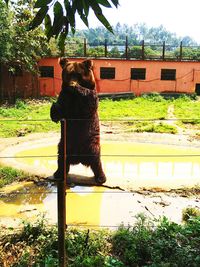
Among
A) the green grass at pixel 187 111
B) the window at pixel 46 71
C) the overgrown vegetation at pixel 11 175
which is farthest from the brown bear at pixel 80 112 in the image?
the window at pixel 46 71

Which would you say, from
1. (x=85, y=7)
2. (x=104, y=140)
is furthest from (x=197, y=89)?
(x=85, y=7)

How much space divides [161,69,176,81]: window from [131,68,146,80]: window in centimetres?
122

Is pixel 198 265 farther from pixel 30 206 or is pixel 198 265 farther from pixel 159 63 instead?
pixel 159 63

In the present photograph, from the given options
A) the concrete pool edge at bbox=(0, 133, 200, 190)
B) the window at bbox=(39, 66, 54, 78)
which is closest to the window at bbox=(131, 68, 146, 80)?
the window at bbox=(39, 66, 54, 78)

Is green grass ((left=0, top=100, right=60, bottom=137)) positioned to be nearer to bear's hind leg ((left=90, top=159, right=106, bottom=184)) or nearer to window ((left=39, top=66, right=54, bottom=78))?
window ((left=39, top=66, right=54, bottom=78))

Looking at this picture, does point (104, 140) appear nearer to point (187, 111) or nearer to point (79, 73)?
point (79, 73)

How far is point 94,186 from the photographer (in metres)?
7.85

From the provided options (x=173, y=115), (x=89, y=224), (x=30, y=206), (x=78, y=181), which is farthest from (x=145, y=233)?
(x=173, y=115)

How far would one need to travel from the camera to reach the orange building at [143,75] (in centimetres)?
2322

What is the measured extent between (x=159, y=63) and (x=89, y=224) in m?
18.6

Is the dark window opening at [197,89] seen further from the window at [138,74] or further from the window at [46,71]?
the window at [46,71]

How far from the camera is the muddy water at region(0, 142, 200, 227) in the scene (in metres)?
6.48

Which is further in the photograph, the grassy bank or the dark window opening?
the dark window opening

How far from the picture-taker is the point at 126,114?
17.2 meters
